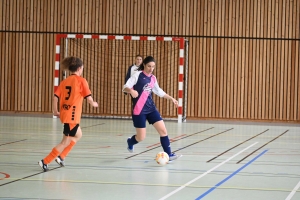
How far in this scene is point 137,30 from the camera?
20766 millimetres

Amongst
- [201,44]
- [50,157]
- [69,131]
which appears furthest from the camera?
[201,44]

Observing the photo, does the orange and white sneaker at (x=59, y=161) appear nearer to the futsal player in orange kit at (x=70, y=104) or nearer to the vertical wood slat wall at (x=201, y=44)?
the futsal player in orange kit at (x=70, y=104)

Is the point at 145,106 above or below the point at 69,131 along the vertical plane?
above

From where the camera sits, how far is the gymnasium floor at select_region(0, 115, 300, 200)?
6586mm

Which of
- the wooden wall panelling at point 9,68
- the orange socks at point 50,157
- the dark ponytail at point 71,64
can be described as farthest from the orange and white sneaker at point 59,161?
the wooden wall panelling at point 9,68

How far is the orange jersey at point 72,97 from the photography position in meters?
8.12

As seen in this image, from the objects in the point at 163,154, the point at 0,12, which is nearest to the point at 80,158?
the point at 163,154

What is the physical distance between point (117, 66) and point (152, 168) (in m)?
12.6

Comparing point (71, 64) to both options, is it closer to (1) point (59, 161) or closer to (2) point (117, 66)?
(1) point (59, 161)

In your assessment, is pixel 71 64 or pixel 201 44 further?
pixel 201 44

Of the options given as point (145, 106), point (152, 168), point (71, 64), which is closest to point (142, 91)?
point (145, 106)

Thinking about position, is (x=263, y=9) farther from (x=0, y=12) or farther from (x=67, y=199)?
(x=67, y=199)

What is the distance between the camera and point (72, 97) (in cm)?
814

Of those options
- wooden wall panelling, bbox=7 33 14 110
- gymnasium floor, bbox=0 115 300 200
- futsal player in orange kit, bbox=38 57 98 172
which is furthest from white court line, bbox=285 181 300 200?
wooden wall panelling, bbox=7 33 14 110
